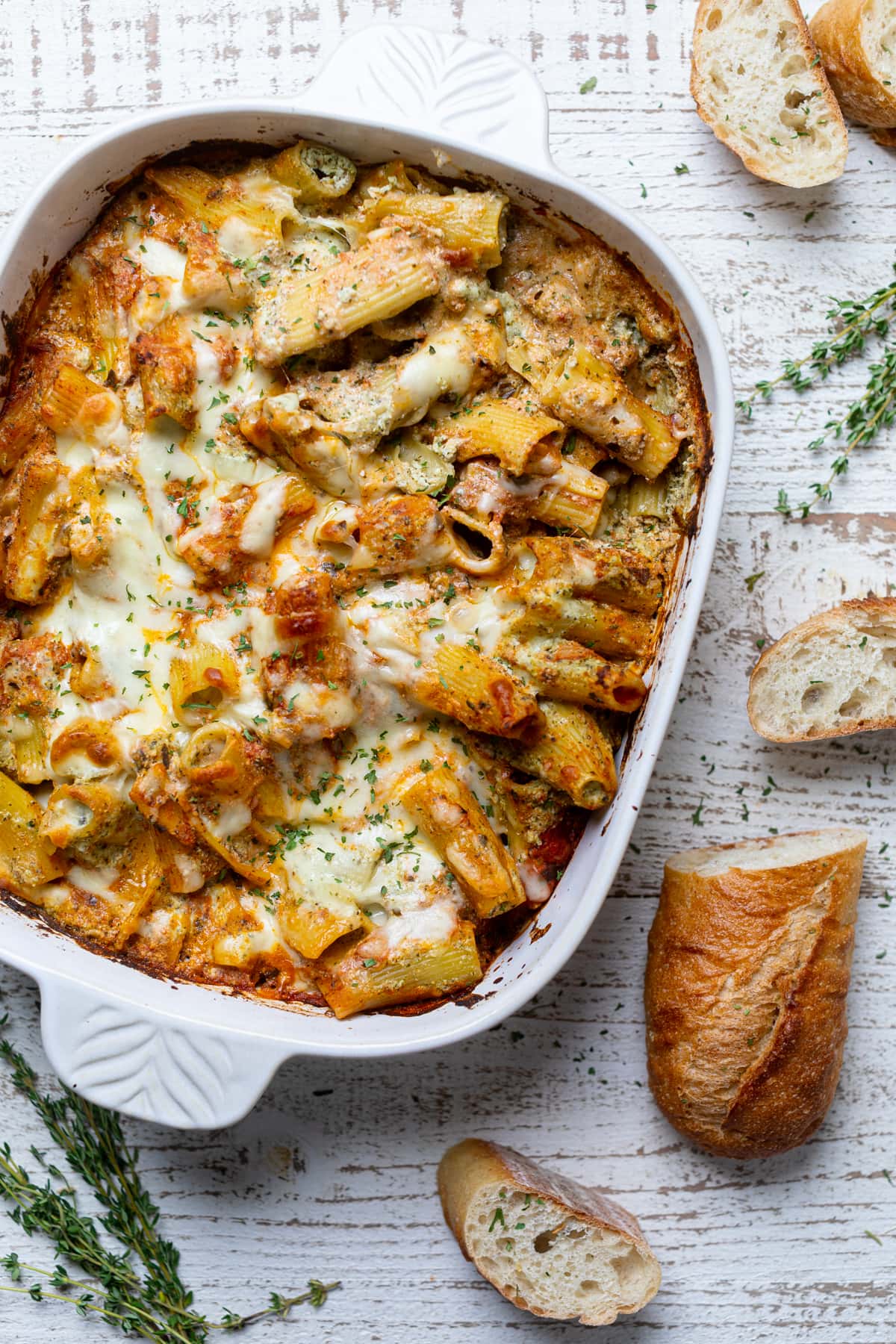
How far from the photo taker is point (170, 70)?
266 centimetres

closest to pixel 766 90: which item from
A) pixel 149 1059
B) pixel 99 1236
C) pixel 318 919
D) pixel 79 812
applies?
pixel 318 919

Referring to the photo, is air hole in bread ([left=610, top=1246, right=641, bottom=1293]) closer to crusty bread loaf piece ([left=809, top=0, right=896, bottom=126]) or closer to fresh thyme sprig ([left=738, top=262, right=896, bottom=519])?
fresh thyme sprig ([left=738, top=262, right=896, bottom=519])

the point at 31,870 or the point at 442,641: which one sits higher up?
the point at 442,641

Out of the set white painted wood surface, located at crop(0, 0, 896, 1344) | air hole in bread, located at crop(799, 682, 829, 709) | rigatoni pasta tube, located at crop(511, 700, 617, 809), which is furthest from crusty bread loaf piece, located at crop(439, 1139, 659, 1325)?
air hole in bread, located at crop(799, 682, 829, 709)

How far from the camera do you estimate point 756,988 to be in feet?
8.22

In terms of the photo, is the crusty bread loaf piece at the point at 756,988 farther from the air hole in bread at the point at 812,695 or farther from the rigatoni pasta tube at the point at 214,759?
the rigatoni pasta tube at the point at 214,759

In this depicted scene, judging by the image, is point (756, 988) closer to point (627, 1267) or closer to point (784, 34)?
point (627, 1267)

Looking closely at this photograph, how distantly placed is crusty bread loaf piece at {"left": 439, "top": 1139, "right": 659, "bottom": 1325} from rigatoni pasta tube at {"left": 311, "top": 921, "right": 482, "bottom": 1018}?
0.54 meters

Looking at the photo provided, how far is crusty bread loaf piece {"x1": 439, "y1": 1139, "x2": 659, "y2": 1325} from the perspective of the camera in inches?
99.3

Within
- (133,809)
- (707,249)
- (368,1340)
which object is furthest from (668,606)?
(368,1340)

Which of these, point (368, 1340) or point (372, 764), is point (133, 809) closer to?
point (372, 764)

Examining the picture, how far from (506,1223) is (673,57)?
9.44 ft

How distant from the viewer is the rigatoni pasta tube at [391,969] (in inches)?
89.8

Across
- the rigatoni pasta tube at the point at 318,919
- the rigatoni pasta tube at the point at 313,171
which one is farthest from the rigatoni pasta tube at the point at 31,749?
the rigatoni pasta tube at the point at 313,171
